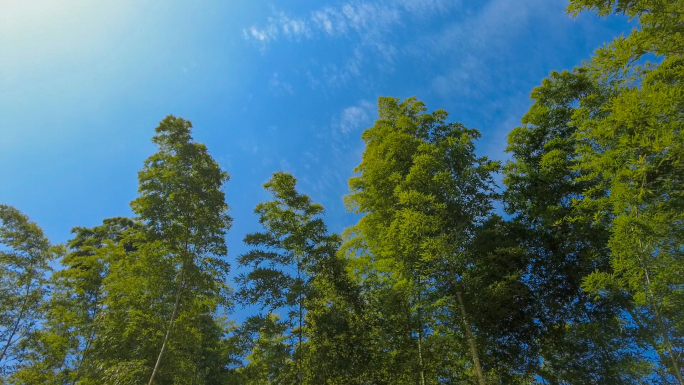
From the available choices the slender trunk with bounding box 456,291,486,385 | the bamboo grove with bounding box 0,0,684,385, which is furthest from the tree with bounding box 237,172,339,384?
the slender trunk with bounding box 456,291,486,385

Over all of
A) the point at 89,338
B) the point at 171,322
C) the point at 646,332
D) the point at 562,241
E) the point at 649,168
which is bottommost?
the point at 646,332

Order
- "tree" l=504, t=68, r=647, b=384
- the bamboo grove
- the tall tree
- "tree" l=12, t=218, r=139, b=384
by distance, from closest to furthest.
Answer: the tall tree → the bamboo grove → "tree" l=504, t=68, r=647, b=384 → "tree" l=12, t=218, r=139, b=384

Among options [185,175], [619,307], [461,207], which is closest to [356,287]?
[461,207]

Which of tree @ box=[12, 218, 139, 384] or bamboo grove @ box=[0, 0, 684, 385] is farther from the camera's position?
tree @ box=[12, 218, 139, 384]

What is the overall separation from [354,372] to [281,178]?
497cm

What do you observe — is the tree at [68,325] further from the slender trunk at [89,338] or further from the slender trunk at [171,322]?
the slender trunk at [171,322]

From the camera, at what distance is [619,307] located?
7160 millimetres

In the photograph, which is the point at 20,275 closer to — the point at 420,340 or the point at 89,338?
the point at 89,338

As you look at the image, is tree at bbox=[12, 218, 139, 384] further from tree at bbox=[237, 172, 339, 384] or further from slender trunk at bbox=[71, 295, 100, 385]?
tree at bbox=[237, 172, 339, 384]

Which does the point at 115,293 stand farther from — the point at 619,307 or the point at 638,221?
the point at 619,307

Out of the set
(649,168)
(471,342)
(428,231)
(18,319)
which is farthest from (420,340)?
(18,319)

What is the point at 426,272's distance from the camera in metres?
6.95

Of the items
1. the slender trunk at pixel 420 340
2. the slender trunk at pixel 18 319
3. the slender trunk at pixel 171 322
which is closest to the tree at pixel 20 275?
the slender trunk at pixel 18 319

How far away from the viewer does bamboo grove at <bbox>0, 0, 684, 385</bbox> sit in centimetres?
599
